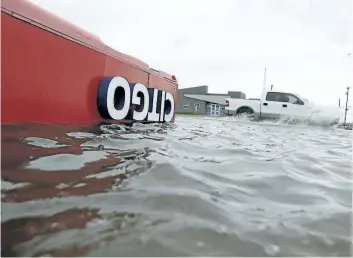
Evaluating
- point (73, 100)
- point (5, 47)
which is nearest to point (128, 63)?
point (73, 100)

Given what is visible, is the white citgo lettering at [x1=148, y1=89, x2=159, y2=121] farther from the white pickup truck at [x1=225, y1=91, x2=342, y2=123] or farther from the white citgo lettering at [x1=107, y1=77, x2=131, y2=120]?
the white pickup truck at [x1=225, y1=91, x2=342, y2=123]

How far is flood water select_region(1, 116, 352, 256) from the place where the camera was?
4.45 feet

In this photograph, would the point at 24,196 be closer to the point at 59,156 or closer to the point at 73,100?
the point at 59,156

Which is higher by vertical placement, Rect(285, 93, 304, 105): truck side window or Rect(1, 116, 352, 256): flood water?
→ Rect(285, 93, 304, 105): truck side window

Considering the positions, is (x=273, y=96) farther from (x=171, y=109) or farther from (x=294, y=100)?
(x=171, y=109)

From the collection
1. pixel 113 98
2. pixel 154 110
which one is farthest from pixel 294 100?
pixel 113 98

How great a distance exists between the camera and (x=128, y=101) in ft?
16.4

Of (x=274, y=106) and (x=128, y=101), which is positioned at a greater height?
(x=274, y=106)

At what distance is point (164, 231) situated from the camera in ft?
4.80

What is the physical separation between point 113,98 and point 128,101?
16.4 inches

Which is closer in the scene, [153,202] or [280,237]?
[280,237]

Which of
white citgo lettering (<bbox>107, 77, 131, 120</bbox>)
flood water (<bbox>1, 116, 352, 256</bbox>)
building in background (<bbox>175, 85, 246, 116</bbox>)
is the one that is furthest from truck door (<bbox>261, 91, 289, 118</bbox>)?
building in background (<bbox>175, 85, 246, 116</bbox>)

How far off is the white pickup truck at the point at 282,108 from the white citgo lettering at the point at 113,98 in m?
10.8

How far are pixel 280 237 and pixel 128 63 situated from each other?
442cm
